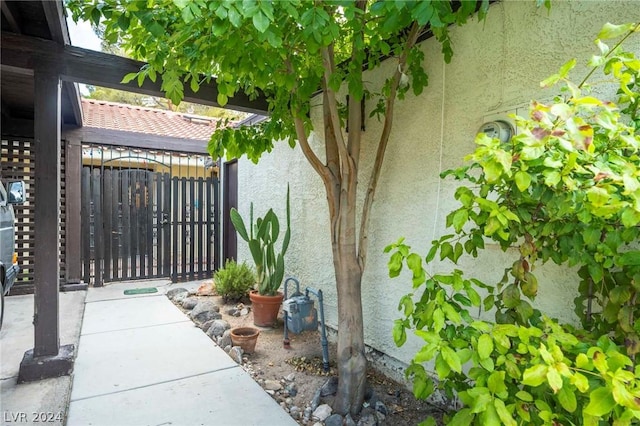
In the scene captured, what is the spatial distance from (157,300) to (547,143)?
5.65 metres

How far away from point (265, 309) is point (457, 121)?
311 centimetres

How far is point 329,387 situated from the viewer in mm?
2793

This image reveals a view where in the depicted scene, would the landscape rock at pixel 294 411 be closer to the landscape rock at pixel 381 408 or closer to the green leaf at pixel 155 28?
the landscape rock at pixel 381 408

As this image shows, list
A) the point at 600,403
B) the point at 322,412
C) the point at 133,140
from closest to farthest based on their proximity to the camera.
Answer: the point at 600,403, the point at 322,412, the point at 133,140

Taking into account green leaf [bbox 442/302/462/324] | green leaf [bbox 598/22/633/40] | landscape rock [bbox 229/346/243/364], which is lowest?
landscape rock [bbox 229/346/243/364]

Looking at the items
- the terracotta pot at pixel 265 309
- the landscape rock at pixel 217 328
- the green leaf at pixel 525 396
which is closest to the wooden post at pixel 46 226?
the landscape rock at pixel 217 328

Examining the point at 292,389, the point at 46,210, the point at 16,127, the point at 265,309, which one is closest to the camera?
the point at 292,389

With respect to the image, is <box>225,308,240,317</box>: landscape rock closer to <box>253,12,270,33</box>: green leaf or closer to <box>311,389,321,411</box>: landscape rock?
<box>311,389,321,411</box>: landscape rock

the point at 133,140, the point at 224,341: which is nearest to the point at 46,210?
the point at 224,341

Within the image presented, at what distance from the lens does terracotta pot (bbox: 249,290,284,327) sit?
441 centimetres

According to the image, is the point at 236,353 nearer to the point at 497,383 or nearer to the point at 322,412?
the point at 322,412

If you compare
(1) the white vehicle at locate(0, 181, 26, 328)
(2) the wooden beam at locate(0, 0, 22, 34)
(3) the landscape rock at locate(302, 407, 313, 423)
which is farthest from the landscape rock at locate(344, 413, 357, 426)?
(1) the white vehicle at locate(0, 181, 26, 328)

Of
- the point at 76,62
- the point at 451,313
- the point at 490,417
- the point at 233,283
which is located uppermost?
the point at 76,62

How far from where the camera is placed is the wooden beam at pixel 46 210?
118 inches
